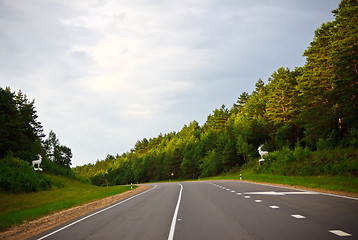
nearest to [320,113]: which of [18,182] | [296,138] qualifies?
[296,138]

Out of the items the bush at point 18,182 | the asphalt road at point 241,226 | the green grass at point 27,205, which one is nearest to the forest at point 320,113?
the asphalt road at point 241,226

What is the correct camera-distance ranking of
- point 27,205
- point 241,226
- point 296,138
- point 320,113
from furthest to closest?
point 296,138, point 320,113, point 27,205, point 241,226

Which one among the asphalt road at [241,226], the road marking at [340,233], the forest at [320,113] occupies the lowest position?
the asphalt road at [241,226]

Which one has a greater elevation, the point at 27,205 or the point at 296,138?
the point at 296,138

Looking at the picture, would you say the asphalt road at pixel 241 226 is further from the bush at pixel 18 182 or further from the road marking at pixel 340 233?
the bush at pixel 18 182

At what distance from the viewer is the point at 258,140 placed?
71375 mm

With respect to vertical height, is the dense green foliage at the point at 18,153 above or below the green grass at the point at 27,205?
above

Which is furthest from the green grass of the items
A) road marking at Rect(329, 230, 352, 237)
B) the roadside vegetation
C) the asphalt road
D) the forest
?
the forest

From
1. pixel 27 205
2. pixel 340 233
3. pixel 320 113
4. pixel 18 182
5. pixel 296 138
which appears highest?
pixel 320 113

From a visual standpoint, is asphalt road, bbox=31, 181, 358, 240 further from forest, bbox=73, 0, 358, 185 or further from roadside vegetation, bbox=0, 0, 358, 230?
forest, bbox=73, 0, 358, 185

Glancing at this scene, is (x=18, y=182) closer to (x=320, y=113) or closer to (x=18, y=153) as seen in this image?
(x=18, y=153)

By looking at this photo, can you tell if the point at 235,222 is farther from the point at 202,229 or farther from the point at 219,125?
the point at 219,125

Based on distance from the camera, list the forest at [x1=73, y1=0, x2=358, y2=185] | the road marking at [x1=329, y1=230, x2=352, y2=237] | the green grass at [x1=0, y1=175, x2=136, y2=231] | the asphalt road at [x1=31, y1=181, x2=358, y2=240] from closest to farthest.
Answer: the road marking at [x1=329, y1=230, x2=352, y2=237]
the asphalt road at [x1=31, y1=181, x2=358, y2=240]
the green grass at [x1=0, y1=175, x2=136, y2=231]
the forest at [x1=73, y1=0, x2=358, y2=185]

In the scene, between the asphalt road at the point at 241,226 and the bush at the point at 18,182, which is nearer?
the asphalt road at the point at 241,226
